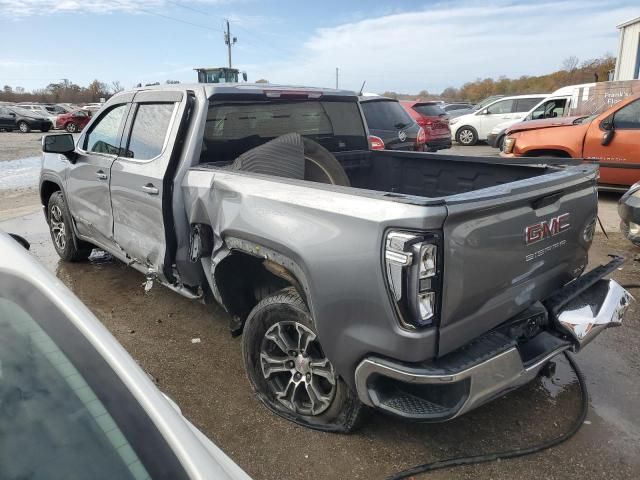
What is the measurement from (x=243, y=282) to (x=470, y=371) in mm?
1673

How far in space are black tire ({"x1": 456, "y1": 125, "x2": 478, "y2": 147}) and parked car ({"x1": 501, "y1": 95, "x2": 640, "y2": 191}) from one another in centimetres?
958

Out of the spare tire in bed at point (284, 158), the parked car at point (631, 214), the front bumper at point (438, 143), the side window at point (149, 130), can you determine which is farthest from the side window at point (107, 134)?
the front bumper at point (438, 143)

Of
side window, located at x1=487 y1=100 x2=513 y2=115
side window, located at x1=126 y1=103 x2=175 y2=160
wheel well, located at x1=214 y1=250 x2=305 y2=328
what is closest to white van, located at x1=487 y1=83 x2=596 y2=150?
side window, located at x1=487 y1=100 x2=513 y2=115

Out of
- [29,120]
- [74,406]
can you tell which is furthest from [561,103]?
[29,120]

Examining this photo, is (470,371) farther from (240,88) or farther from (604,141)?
(604,141)

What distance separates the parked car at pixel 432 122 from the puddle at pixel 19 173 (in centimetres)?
918

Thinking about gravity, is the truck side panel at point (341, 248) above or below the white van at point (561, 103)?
below

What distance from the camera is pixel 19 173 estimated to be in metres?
13.0

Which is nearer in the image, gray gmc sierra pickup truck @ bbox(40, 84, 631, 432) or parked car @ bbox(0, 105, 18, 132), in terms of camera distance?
gray gmc sierra pickup truck @ bbox(40, 84, 631, 432)

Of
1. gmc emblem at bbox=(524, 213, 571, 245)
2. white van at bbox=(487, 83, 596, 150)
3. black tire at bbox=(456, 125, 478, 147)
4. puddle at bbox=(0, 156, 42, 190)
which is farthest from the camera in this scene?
black tire at bbox=(456, 125, 478, 147)

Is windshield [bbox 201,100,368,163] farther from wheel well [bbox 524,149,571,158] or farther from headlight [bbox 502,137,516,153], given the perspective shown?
headlight [bbox 502,137,516,153]

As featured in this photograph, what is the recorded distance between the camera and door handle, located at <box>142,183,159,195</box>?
3.49 metres

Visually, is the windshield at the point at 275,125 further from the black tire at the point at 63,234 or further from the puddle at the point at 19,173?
the puddle at the point at 19,173

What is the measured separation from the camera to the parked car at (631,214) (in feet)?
17.8
